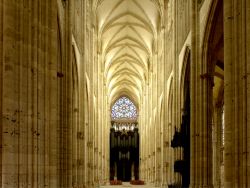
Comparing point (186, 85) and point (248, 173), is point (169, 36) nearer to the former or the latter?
point (186, 85)

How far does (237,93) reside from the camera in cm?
1390

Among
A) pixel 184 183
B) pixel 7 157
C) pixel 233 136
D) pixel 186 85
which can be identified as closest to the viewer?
pixel 7 157

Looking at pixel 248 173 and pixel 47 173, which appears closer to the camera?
Result: pixel 248 173

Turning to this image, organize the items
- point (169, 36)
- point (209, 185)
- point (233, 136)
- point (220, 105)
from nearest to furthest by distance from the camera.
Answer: point (233, 136), point (209, 185), point (169, 36), point (220, 105)

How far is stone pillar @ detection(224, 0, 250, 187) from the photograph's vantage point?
13.3m

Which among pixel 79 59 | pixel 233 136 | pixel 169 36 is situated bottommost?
pixel 233 136

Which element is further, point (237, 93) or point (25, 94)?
point (237, 93)

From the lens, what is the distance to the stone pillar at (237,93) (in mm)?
13312

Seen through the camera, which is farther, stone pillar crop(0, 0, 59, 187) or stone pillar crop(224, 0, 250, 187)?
stone pillar crop(224, 0, 250, 187)

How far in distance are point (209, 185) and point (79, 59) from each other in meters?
11.9

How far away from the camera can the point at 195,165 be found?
868 inches

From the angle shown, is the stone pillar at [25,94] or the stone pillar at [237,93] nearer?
the stone pillar at [25,94]

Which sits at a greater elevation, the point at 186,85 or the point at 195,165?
the point at 186,85

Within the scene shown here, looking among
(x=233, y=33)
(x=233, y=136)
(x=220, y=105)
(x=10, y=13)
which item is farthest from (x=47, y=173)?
(x=220, y=105)
